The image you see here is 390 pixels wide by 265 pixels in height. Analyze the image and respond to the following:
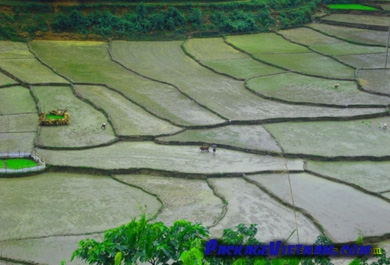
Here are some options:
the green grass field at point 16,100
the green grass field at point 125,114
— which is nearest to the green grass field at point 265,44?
the green grass field at point 125,114

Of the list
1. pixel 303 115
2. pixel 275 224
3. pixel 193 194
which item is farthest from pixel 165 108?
pixel 275 224

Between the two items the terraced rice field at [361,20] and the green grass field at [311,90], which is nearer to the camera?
the green grass field at [311,90]

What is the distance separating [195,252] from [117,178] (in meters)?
10.6

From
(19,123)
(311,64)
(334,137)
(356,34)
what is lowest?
(19,123)

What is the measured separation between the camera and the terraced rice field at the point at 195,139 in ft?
50.6

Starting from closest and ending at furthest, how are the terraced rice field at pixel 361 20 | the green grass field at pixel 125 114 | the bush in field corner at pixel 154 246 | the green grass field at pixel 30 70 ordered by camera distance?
the bush in field corner at pixel 154 246 → the green grass field at pixel 125 114 → the green grass field at pixel 30 70 → the terraced rice field at pixel 361 20

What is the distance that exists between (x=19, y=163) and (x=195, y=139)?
5351mm

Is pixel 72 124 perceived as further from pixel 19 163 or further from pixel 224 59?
pixel 224 59

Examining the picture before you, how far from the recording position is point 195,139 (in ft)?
67.1

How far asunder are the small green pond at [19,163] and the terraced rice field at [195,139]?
0.51m

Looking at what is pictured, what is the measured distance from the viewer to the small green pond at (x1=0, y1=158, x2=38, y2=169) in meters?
18.1

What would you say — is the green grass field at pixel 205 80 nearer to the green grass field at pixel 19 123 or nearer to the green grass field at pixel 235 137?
the green grass field at pixel 235 137

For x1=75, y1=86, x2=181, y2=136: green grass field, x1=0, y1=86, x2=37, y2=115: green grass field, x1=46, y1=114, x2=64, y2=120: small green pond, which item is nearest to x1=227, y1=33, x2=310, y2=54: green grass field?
x1=75, y1=86, x2=181, y2=136: green grass field

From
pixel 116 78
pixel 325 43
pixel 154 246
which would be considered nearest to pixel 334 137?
pixel 116 78
